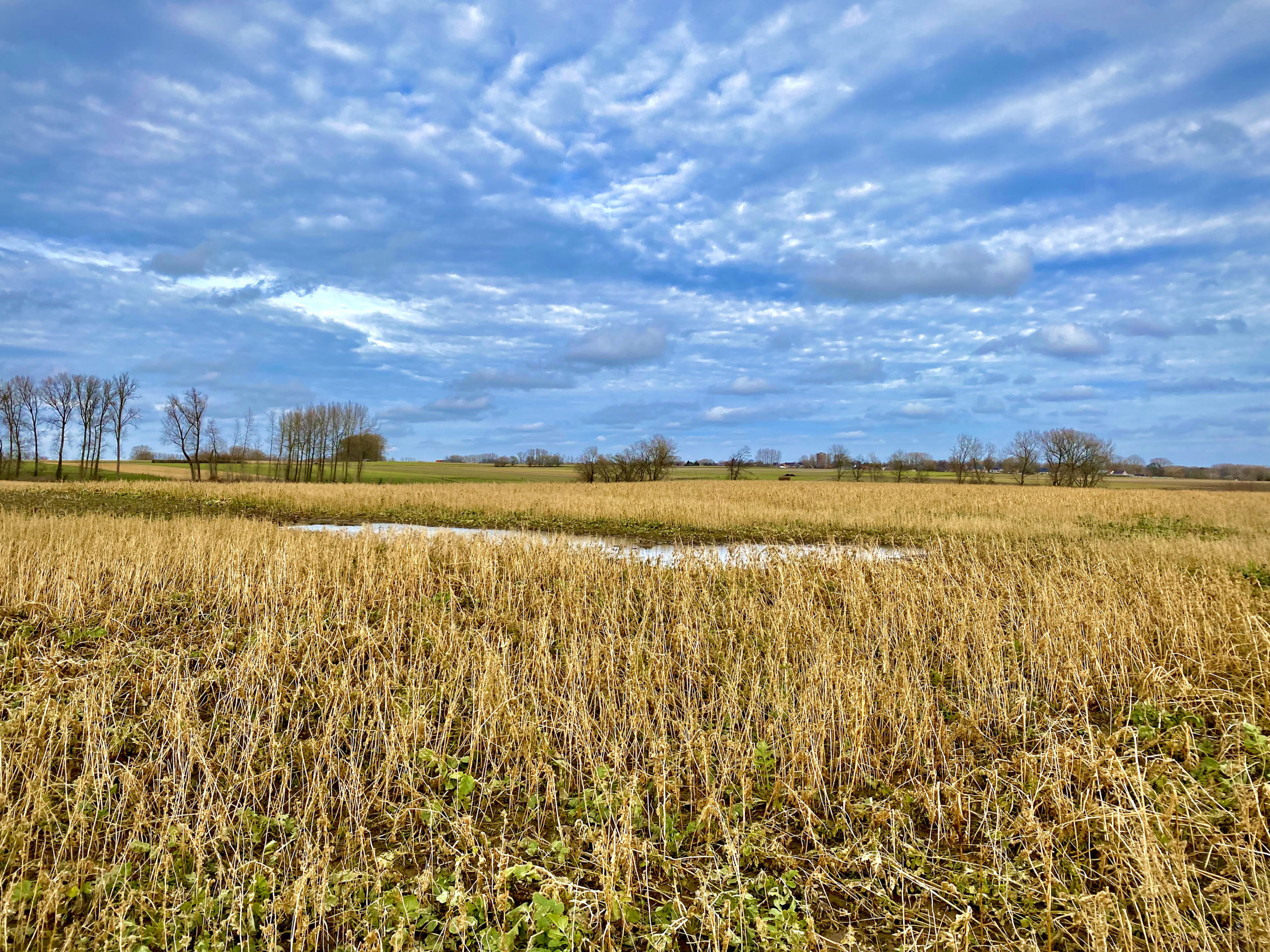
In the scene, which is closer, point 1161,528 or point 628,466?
point 1161,528

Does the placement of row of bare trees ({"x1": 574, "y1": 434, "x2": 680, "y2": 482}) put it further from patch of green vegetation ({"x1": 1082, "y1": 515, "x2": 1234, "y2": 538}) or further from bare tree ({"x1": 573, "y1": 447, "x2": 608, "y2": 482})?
patch of green vegetation ({"x1": 1082, "y1": 515, "x2": 1234, "y2": 538})

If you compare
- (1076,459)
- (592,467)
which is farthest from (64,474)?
(1076,459)

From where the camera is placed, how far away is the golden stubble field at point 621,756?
3.70 meters

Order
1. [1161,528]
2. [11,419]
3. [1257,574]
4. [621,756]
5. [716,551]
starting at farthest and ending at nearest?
1. [11,419]
2. [1161,528]
3. [716,551]
4. [1257,574]
5. [621,756]

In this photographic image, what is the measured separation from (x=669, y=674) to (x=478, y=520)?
18.4 m

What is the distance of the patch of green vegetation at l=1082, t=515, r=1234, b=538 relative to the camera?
20.5 meters

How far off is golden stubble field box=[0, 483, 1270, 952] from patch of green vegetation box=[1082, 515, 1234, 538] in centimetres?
1064

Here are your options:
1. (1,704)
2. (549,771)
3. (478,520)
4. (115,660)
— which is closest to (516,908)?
(549,771)

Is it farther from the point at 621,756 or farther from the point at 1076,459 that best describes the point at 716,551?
the point at 1076,459

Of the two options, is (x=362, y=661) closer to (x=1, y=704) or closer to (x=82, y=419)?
(x=1, y=704)

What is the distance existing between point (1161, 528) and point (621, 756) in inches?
1018

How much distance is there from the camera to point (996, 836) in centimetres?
439

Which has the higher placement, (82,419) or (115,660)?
(82,419)

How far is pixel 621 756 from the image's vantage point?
525 cm
